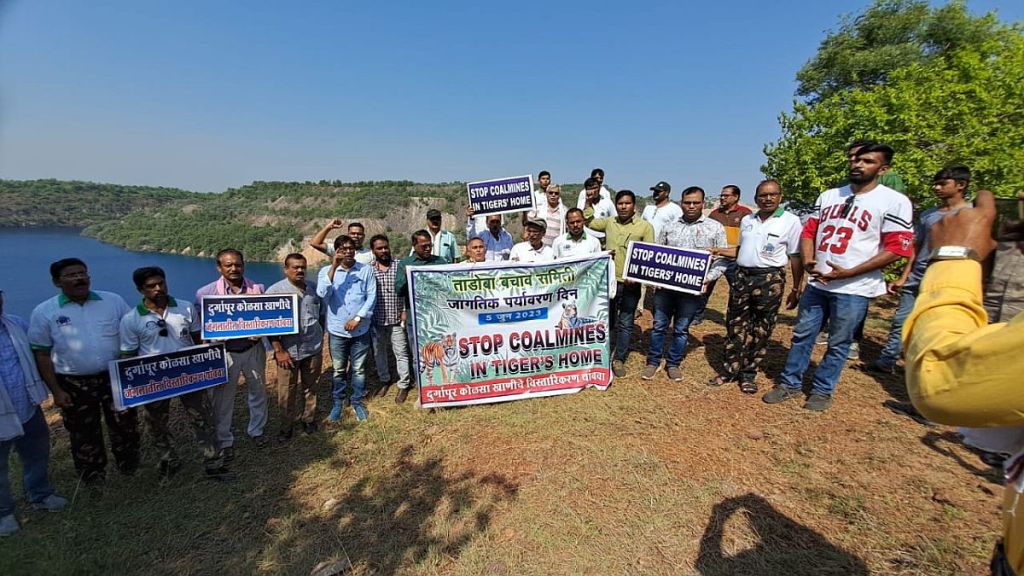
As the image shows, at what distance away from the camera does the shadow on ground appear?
2.75 metres

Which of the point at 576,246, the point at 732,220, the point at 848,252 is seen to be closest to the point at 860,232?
the point at 848,252

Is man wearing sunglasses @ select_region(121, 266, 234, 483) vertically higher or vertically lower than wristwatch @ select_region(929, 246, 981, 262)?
lower

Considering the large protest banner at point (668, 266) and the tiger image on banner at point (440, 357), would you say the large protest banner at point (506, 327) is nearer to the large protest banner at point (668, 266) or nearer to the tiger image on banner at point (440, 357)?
the tiger image on banner at point (440, 357)

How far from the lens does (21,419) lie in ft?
11.2

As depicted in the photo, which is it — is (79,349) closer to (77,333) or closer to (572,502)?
(77,333)

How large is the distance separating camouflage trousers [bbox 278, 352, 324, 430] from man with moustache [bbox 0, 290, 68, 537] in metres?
1.86

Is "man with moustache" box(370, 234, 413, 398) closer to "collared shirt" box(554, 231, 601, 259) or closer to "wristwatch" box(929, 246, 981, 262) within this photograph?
"collared shirt" box(554, 231, 601, 259)

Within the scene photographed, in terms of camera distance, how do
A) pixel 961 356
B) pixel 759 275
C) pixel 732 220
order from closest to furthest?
pixel 961 356, pixel 759 275, pixel 732 220

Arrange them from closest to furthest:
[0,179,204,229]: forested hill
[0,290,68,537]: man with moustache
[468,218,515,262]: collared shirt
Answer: [0,290,68,537]: man with moustache
[468,218,515,262]: collared shirt
[0,179,204,229]: forested hill

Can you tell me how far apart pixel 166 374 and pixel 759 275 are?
6.21m

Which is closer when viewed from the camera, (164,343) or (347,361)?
(164,343)

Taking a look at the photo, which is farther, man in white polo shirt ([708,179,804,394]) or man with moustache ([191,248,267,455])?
man in white polo shirt ([708,179,804,394])

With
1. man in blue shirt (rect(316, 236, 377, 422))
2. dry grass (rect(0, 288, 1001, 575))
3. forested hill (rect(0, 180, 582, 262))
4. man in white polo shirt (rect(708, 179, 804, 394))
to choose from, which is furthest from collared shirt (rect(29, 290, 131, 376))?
forested hill (rect(0, 180, 582, 262))

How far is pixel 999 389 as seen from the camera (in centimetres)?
92
